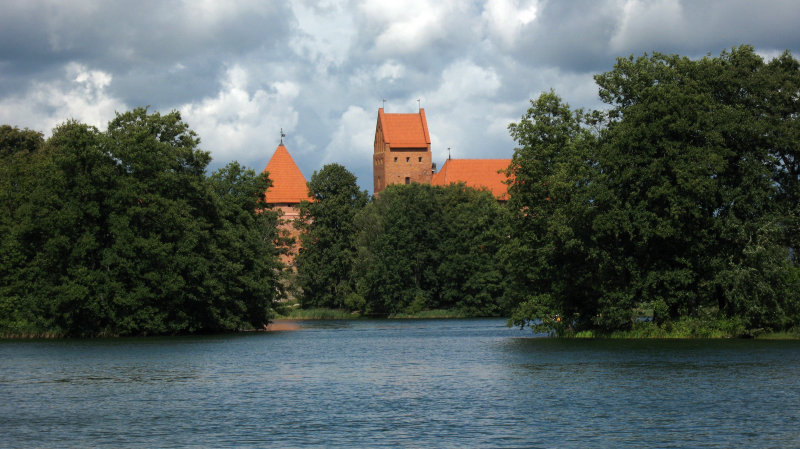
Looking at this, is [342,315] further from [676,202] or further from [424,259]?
[676,202]

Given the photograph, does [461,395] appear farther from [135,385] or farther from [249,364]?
[249,364]

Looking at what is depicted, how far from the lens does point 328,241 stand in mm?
93312

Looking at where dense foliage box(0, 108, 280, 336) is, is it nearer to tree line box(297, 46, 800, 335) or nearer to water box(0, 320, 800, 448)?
water box(0, 320, 800, 448)

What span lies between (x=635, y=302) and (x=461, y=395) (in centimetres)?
1968

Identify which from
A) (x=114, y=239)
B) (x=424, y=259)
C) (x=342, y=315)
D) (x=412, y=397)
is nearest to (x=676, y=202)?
(x=412, y=397)

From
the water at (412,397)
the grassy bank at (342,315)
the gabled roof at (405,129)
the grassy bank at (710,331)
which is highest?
the gabled roof at (405,129)

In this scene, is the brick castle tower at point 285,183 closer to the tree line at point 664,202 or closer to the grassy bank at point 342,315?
the grassy bank at point 342,315

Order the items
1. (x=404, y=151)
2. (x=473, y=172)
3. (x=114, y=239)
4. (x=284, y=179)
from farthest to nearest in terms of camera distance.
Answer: (x=404, y=151)
(x=473, y=172)
(x=284, y=179)
(x=114, y=239)

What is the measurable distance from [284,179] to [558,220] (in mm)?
85103

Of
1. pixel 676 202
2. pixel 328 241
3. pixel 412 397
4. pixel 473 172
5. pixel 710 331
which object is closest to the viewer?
pixel 412 397

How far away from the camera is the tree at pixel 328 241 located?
303ft

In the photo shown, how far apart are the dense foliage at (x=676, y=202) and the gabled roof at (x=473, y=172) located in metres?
79.8

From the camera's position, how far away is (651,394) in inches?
930

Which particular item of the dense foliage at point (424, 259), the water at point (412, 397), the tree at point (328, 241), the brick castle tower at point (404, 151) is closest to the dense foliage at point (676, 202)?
the water at point (412, 397)
